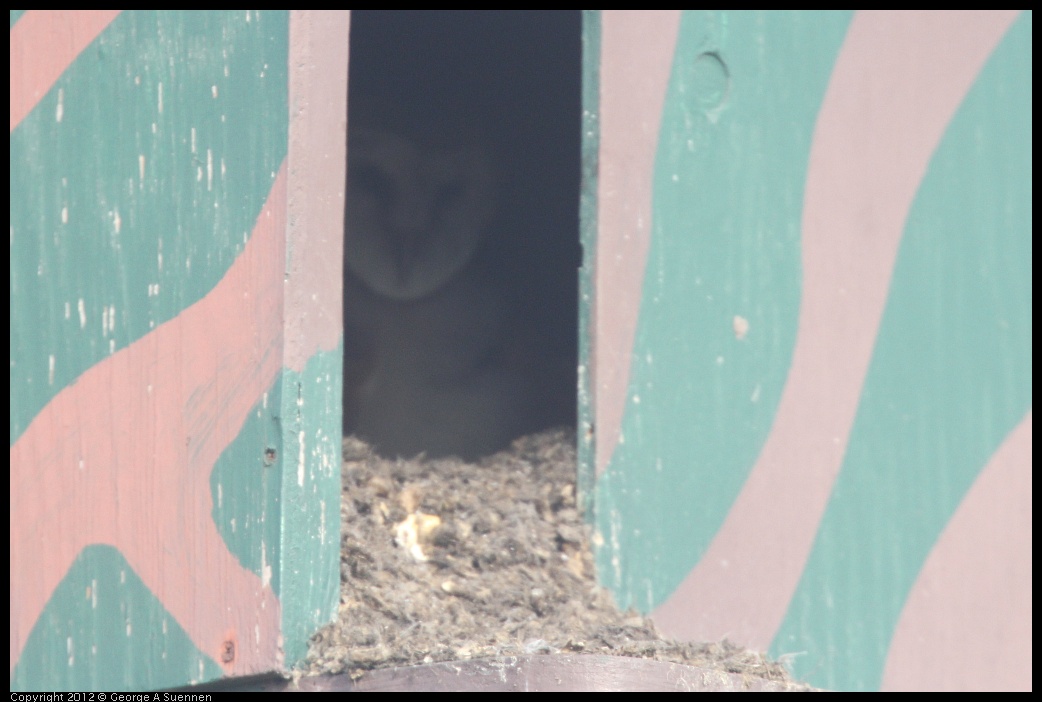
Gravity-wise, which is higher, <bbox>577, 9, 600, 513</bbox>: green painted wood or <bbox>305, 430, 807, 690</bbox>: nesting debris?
<bbox>577, 9, 600, 513</bbox>: green painted wood

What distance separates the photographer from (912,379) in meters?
1.52

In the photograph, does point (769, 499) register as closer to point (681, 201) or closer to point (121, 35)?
point (681, 201)

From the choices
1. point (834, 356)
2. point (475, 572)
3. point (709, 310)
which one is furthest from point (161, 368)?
point (834, 356)

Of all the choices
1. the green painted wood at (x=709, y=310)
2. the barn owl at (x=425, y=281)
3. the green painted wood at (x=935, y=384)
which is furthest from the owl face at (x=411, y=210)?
the green painted wood at (x=935, y=384)

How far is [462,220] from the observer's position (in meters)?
1.99

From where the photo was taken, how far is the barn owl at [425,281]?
1.88m

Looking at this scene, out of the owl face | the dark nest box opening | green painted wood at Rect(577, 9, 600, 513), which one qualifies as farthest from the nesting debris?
the owl face

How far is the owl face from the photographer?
1.99 metres

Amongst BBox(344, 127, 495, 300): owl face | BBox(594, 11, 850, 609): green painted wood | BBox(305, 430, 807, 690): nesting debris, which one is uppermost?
BBox(344, 127, 495, 300): owl face

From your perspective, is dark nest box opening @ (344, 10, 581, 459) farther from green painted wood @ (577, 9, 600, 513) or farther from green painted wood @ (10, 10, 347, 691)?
green painted wood @ (10, 10, 347, 691)

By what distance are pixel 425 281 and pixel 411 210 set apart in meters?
0.10

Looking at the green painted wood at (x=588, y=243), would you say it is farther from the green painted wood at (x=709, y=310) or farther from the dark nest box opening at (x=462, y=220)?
the dark nest box opening at (x=462, y=220)

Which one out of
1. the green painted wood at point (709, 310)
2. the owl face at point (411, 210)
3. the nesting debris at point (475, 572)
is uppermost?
the owl face at point (411, 210)

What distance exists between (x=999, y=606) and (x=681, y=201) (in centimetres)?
52
